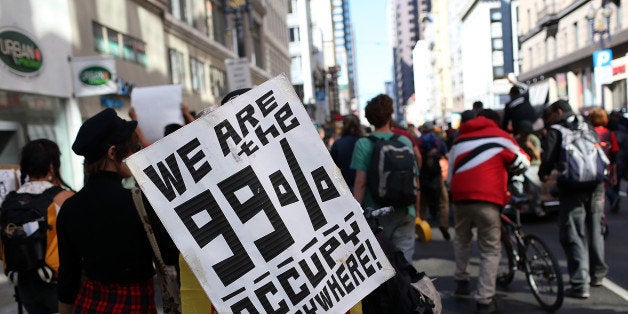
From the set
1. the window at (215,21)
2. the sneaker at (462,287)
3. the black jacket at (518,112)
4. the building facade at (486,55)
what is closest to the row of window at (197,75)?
the window at (215,21)

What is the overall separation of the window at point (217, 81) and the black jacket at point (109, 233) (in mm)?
25729

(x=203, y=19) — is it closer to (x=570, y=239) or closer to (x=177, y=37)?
(x=177, y=37)

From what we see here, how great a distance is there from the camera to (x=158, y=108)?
618 cm

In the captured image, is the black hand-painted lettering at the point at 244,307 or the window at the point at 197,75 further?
the window at the point at 197,75

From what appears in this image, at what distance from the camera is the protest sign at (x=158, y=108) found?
6.11 m

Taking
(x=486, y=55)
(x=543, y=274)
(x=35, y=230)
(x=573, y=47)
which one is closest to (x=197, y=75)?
(x=543, y=274)

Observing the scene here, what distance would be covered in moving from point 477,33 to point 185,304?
7877cm

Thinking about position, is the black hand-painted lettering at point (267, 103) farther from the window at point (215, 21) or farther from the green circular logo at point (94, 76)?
the window at point (215, 21)

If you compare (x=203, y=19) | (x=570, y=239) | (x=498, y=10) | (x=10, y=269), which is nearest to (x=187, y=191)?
(x=10, y=269)

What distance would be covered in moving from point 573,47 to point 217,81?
26.5 metres

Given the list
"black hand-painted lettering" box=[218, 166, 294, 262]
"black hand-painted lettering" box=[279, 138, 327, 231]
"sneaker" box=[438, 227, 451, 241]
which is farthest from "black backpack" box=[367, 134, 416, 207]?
"sneaker" box=[438, 227, 451, 241]

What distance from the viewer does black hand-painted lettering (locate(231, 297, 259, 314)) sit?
6.69 ft

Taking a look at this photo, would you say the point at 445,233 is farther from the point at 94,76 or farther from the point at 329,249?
the point at 94,76

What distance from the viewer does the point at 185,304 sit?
7.63 ft
